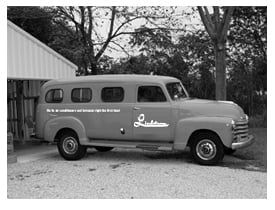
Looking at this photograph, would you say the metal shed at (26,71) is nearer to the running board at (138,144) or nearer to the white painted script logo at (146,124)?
the running board at (138,144)

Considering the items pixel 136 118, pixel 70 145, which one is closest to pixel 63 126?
pixel 70 145

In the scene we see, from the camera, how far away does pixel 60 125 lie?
10039mm

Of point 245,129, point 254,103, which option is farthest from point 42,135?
point 254,103

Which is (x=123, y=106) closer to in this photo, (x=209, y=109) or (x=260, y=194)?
(x=209, y=109)

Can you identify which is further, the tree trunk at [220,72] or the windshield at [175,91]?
the tree trunk at [220,72]

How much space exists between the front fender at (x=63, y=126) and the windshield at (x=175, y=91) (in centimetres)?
241

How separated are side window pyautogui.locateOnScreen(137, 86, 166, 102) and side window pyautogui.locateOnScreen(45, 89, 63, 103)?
2.28 meters

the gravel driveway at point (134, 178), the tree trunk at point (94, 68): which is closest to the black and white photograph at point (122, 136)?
the gravel driveway at point (134, 178)

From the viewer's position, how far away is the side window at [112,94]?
9664mm

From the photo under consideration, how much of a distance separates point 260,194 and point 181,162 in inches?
120

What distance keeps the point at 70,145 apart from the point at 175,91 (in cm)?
308

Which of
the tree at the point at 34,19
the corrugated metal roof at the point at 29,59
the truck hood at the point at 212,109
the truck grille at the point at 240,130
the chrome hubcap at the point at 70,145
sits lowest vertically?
the chrome hubcap at the point at 70,145

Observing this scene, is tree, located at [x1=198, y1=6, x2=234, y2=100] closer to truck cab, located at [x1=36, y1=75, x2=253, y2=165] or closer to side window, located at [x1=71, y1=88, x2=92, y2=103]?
truck cab, located at [x1=36, y1=75, x2=253, y2=165]

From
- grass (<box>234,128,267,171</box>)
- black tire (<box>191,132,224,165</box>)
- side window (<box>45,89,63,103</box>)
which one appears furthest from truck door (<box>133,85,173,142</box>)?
side window (<box>45,89,63,103</box>)
